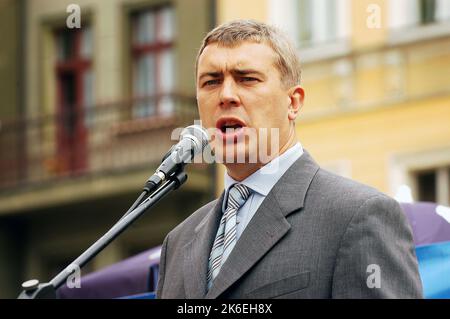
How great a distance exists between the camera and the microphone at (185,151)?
16.2 feet

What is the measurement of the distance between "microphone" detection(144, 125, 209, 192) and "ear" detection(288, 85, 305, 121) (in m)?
0.31

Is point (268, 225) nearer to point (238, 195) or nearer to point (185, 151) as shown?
point (238, 195)

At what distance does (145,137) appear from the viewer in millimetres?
19953

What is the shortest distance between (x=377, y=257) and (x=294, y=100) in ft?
2.56

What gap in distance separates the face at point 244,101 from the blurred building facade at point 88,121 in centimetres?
1405

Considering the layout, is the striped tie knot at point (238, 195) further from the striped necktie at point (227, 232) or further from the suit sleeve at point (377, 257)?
the suit sleeve at point (377, 257)

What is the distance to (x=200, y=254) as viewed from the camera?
504 centimetres

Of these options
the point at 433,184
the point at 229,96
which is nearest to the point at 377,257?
the point at 229,96

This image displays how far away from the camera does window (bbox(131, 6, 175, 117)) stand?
19.9 m
